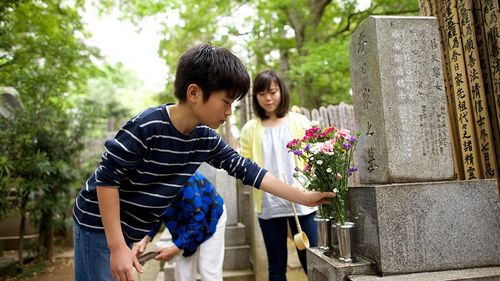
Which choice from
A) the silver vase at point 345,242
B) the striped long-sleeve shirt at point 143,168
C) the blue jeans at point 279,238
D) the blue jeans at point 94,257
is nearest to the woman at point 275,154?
the blue jeans at point 279,238

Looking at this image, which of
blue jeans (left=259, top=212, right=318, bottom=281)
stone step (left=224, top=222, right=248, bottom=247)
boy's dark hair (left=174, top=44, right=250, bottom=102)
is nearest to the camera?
boy's dark hair (left=174, top=44, right=250, bottom=102)

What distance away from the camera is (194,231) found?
298 cm

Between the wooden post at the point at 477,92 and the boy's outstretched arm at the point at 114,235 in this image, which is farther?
the wooden post at the point at 477,92

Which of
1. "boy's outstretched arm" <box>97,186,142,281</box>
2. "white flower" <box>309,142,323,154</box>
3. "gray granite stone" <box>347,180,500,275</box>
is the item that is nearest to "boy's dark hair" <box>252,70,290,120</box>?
"white flower" <box>309,142,323,154</box>

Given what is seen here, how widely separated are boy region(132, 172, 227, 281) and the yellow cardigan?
1.45 ft

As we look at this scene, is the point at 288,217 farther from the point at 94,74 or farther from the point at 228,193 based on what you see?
the point at 94,74

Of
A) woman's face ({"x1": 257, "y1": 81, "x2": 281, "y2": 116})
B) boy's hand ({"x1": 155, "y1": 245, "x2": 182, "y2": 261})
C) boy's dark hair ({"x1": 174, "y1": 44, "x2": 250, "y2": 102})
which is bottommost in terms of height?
boy's hand ({"x1": 155, "y1": 245, "x2": 182, "y2": 261})

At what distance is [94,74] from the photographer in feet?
27.8

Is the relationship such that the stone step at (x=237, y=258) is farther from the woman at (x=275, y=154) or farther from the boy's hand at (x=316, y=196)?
the boy's hand at (x=316, y=196)

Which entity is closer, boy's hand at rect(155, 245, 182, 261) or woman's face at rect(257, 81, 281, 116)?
boy's hand at rect(155, 245, 182, 261)

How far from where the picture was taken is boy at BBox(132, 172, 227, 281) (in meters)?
2.95

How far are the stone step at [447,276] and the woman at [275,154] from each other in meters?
0.90

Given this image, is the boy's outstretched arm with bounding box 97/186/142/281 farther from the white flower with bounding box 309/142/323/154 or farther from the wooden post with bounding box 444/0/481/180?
the wooden post with bounding box 444/0/481/180

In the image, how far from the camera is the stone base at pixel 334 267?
218 cm
